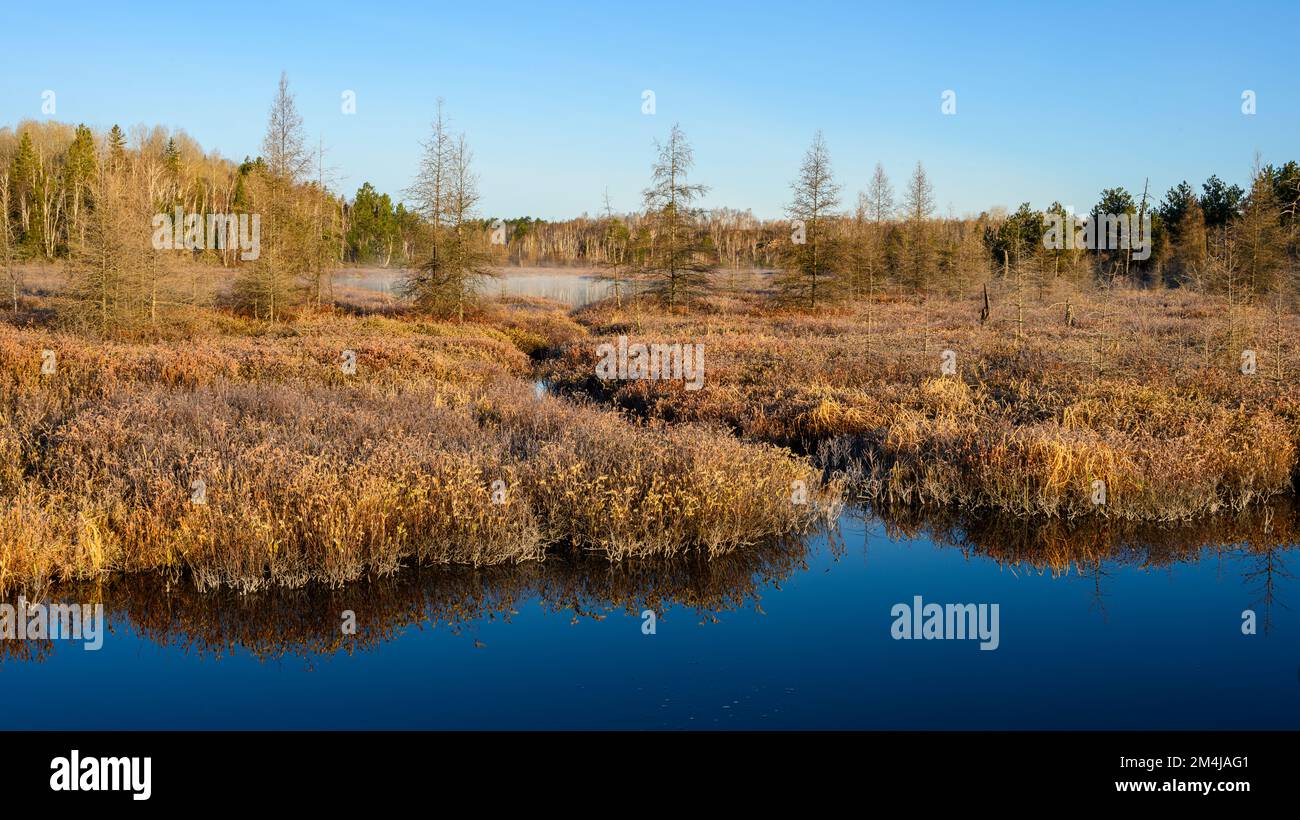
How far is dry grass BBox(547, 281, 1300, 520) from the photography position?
38.0 feet

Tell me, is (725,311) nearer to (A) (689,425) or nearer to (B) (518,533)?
(A) (689,425)

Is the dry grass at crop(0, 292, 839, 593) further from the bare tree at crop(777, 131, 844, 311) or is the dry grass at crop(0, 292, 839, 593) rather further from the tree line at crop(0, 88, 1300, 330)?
the bare tree at crop(777, 131, 844, 311)

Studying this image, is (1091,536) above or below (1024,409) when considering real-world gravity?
below

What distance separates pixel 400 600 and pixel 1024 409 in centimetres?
1097

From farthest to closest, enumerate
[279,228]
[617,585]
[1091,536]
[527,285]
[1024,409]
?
[527,285] < [279,228] < [1024,409] < [1091,536] < [617,585]

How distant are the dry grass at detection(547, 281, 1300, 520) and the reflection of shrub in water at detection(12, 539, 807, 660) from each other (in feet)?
12.0

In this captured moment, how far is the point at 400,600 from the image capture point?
843 cm

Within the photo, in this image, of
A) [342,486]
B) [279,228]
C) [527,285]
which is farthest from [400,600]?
[527,285]

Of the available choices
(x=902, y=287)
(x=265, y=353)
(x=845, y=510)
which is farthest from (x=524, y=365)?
(x=902, y=287)

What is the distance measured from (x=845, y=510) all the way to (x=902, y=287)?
4246 cm

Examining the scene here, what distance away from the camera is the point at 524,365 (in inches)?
983

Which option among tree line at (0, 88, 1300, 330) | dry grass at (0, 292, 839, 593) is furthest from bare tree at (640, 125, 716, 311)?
dry grass at (0, 292, 839, 593)

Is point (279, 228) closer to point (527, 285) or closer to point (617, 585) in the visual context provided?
point (617, 585)

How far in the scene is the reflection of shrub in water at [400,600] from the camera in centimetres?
750
